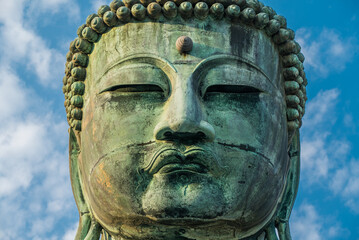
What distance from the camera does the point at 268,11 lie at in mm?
10133

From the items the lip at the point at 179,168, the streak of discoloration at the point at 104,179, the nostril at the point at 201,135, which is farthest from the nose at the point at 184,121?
the streak of discoloration at the point at 104,179

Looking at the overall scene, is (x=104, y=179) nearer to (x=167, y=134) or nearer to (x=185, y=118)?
(x=167, y=134)

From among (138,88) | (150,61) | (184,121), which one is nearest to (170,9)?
(150,61)

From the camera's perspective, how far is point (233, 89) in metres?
9.40

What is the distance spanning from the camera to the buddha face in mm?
8828

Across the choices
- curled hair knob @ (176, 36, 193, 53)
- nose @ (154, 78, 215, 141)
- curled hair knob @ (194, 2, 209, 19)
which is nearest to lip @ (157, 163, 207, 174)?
nose @ (154, 78, 215, 141)

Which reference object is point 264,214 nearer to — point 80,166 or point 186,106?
point 186,106

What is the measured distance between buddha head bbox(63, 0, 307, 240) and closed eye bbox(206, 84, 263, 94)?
14 mm

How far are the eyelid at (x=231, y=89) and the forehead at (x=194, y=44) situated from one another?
1.03 ft

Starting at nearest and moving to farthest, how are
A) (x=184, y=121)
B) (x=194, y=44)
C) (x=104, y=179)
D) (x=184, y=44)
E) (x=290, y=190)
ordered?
1. (x=184, y=121)
2. (x=104, y=179)
3. (x=184, y=44)
4. (x=194, y=44)
5. (x=290, y=190)

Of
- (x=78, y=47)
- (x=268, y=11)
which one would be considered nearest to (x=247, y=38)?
(x=268, y=11)

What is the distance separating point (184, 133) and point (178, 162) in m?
0.33

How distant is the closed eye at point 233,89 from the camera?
9312 mm

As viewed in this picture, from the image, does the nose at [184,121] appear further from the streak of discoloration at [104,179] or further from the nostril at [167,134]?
the streak of discoloration at [104,179]
